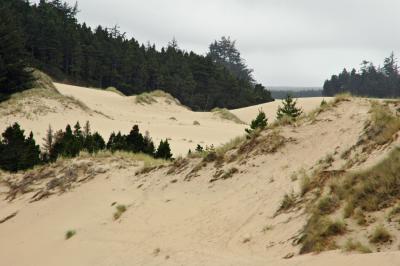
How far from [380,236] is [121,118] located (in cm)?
3698

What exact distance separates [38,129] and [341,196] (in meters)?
26.1

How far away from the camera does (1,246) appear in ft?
44.3

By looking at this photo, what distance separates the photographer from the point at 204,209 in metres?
11.8

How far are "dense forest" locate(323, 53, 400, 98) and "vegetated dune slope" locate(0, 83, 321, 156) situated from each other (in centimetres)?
5803

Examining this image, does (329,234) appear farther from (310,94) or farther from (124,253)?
(310,94)

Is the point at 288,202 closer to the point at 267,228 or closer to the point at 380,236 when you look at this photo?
the point at 267,228

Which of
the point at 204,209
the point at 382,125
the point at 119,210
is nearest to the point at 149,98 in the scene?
the point at 119,210

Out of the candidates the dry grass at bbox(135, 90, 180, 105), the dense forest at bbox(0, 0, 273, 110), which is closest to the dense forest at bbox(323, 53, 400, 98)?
the dense forest at bbox(0, 0, 273, 110)

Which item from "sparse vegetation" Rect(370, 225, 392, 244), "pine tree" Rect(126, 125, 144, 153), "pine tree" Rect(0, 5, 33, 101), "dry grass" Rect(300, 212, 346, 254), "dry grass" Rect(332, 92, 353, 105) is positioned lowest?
"dry grass" Rect(300, 212, 346, 254)

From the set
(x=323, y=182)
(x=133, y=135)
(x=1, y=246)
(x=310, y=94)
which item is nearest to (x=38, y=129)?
(x=133, y=135)

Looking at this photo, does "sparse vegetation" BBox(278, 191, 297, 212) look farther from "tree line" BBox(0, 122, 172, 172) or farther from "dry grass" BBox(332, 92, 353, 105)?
"tree line" BBox(0, 122, 172, 172)

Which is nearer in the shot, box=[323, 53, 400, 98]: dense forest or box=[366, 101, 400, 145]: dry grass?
box=[366, 101, 400, 145]: dry grass

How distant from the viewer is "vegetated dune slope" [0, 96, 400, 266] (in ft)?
28.0

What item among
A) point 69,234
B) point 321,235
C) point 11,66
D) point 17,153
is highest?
point 11,66
